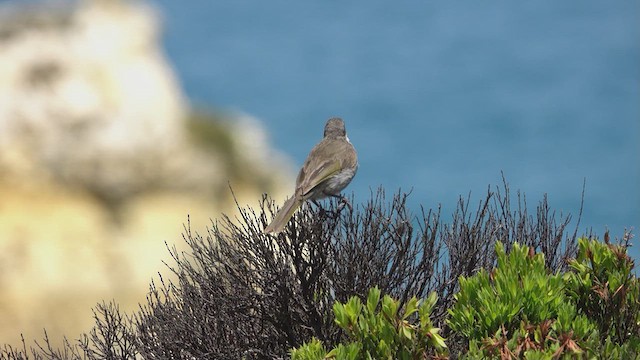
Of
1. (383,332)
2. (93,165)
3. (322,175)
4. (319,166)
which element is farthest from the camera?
(93,165)

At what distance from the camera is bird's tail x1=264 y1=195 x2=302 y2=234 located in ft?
27.8

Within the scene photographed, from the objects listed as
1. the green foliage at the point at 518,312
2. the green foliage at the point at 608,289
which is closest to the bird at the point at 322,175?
the green foliage at the point at 518,312

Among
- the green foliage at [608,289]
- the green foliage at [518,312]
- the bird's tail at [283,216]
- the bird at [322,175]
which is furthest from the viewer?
the bird at [322,175]

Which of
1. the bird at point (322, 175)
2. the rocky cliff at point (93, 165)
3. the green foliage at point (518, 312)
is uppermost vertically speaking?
the rocky cliff at point (93, 165)

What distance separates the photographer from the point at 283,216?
8625 millimetres

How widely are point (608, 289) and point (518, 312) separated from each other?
0.83 m

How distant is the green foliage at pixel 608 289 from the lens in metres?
7.41

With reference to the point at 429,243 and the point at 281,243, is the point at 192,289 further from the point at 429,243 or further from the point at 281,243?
the point at 429,243

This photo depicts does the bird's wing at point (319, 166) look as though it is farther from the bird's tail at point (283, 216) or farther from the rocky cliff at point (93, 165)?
the rocky cliff at point (93, 165)

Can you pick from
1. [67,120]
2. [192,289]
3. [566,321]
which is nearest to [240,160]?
[67,120]

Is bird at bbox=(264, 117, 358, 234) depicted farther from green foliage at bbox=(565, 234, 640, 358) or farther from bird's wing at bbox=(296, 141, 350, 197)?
green foliage at bbox=(565, 234, 640, 358)

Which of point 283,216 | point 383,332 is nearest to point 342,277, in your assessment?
point 283,216

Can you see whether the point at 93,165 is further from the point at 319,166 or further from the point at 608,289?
the point at 608,289

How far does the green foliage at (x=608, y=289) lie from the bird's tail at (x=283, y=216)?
2427mm
